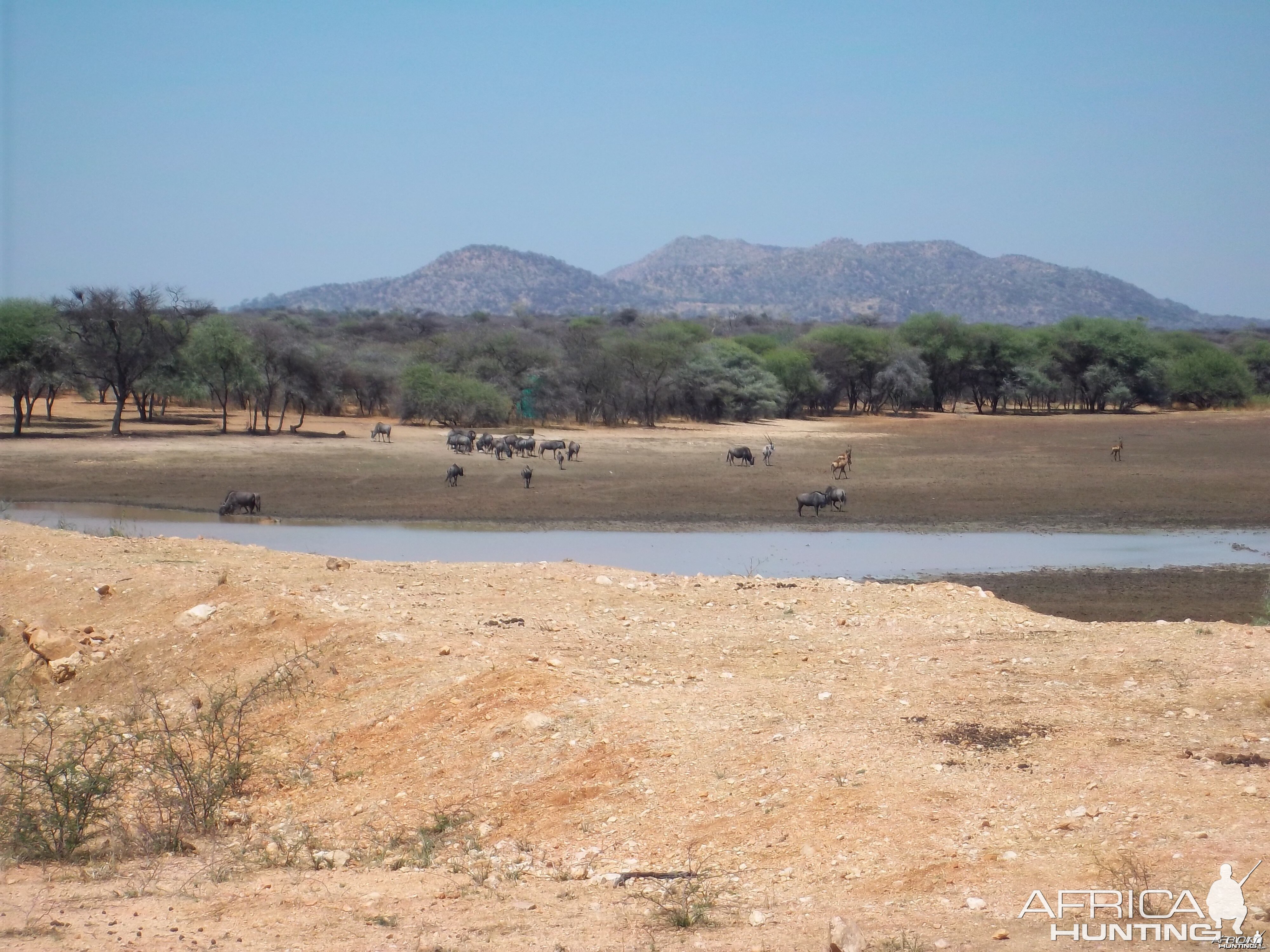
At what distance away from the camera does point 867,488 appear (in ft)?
106

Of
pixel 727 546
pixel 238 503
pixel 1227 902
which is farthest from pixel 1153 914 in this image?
pixel 238 503

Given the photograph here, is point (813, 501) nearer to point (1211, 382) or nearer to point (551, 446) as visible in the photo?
point (551, 446)

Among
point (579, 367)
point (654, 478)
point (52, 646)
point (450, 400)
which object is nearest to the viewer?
point (52, 646)

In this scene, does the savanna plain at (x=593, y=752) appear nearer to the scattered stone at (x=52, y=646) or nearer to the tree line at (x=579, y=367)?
the scattered stone at (x=52, y=646)

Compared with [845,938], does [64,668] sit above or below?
below

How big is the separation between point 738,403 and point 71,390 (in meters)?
33.1

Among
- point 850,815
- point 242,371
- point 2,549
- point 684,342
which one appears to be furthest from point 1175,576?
point 684,342

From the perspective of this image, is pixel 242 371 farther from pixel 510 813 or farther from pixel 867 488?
pixel 510 813

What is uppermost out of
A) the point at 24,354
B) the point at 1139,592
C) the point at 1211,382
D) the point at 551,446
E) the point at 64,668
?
the point at 1211,382

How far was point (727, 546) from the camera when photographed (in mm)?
23359

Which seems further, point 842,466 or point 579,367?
point 579,367

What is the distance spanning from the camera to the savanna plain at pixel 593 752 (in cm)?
543

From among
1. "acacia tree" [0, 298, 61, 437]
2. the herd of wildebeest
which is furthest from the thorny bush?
"acacia tree" [0, 298, 61, 437]

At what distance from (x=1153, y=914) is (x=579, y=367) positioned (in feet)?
Result: 169
